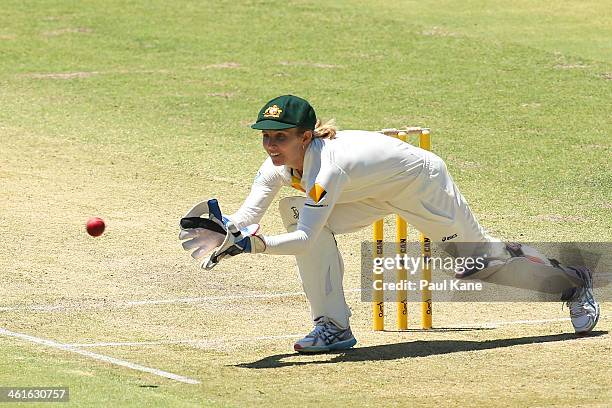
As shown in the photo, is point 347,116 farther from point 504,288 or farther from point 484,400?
point 484,400

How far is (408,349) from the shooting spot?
797cm

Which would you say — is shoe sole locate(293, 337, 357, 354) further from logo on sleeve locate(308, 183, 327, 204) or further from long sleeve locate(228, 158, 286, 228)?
logo on sleeve locate(308, 183, 327, 204)

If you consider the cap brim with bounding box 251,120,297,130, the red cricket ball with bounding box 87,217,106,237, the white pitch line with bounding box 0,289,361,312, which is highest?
the cap brim with bounding box 251,120,297,130

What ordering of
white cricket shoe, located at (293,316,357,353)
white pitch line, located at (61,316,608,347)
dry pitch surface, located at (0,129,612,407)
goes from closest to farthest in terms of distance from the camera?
dry pitch surface, located at (0,129,612,407), white cricket shoe, located at (293,316,357,353), white pitch line, located at (61,316,608,347)

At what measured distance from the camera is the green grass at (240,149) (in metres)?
7.39

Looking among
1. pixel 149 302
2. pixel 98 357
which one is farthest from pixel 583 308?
pixel 149 302

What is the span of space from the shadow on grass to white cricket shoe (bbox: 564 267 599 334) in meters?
0.08

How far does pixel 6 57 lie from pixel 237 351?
11.4m

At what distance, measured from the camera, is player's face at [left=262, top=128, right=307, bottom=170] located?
7.46 metres

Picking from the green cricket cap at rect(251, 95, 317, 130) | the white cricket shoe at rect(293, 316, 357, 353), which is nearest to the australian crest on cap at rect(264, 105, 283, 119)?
the green cricket cap at rect(251, 95, 317, 130)

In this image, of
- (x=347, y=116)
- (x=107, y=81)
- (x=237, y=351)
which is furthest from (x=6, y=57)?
(x=237, y=351)

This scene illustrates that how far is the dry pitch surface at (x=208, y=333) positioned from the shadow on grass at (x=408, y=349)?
0.01 meters

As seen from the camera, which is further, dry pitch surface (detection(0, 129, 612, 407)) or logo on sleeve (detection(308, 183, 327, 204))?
logo on sleeve (detection(308, 183, 327, 204))

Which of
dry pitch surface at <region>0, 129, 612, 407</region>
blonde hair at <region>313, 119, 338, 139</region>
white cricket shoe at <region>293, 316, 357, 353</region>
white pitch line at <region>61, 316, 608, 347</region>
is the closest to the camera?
dry pitch surface at <region>0, 129, 612, 407</region>
